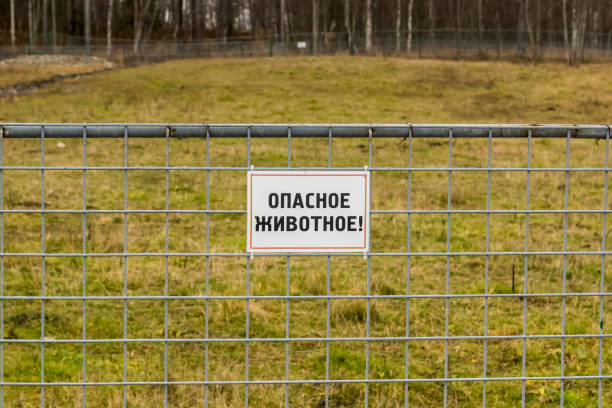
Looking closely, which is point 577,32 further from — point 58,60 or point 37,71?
point 37,71

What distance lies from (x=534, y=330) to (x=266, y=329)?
2.23m

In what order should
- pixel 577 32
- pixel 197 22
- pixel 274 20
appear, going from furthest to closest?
1. pixel 197 22
2. pixel 274 20
3. pixel 577 32

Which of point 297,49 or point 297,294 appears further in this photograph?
point 297,49

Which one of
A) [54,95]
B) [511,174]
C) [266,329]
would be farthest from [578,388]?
[54,95]

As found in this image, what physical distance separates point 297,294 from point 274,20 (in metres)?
72.9

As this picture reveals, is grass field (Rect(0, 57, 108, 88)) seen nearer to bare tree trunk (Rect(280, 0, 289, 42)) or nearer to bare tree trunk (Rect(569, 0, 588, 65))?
bare tree trunk (Rect(280, 0, 289, 42))

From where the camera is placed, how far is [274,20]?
78.8m

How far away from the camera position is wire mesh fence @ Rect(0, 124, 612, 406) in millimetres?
3451

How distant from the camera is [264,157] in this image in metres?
17.3

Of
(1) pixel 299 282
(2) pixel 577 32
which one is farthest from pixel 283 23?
(1) pixel 299 282

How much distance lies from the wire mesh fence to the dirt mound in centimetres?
3641

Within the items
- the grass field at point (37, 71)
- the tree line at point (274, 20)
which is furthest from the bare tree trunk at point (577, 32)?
the grass field at point (37, 71)

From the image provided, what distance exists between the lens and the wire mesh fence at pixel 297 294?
3.45 metres

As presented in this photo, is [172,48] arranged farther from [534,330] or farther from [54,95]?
[534,330]
